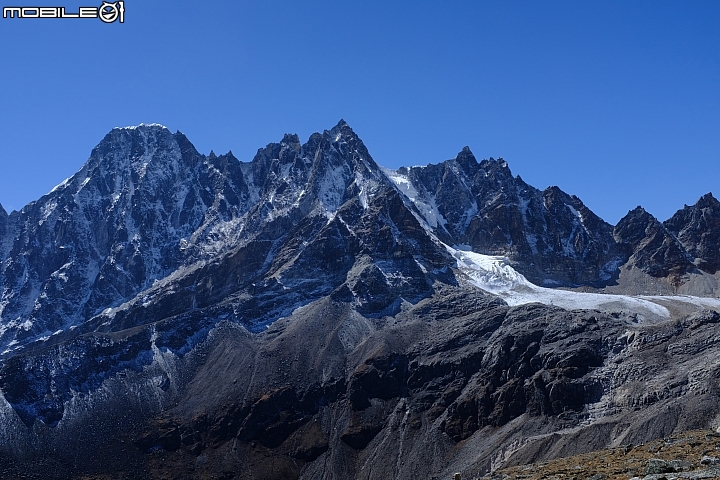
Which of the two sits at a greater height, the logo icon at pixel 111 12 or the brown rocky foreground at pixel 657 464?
the logo icon at pixel 111 12

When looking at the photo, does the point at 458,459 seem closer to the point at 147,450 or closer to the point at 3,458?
the point at 147,450

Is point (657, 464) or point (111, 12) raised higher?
point (111, 12)

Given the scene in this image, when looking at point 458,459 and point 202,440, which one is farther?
point 202,440

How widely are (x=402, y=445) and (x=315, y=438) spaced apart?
986 inches

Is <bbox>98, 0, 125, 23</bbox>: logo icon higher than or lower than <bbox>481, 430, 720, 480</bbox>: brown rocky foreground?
higher

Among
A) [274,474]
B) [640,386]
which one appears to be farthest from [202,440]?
[640,386]

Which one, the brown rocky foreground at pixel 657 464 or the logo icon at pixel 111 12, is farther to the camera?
the logo icon at pixel 111 12

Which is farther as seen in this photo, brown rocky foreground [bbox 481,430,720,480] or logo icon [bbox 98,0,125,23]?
logo icon [bbox 98,0,125,23]

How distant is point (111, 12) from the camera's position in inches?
4395

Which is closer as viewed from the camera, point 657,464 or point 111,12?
point 657,464

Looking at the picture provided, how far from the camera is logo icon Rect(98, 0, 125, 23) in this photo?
11000 centimetres

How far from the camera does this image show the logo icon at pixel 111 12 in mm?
110000

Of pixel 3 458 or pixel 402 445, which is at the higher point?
pixel 3 458

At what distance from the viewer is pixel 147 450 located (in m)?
191
